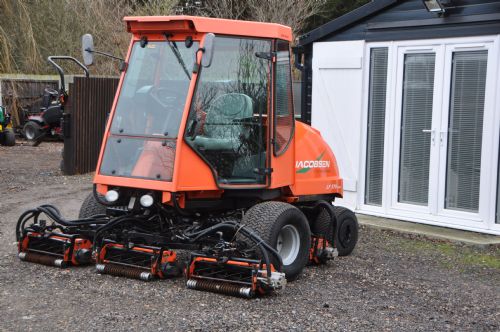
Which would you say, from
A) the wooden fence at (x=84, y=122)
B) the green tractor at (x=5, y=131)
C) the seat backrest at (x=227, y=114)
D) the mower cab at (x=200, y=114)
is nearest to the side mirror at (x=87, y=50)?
the mower cab at (x=200, y=114)

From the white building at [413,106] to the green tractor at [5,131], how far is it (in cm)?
1035

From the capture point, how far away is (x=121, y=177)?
6.68 m

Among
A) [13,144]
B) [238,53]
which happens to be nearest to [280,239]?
[238,53]

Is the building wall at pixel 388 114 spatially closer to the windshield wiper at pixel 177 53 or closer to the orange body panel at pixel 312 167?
the orange body panel at pixel 312 167

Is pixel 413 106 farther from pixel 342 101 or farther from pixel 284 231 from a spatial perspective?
pixel 284 231

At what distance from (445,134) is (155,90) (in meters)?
4.33

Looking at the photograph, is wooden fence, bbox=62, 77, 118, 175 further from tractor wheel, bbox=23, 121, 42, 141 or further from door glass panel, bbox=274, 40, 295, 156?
door glass panel, bbox=274, 40, 295, 156

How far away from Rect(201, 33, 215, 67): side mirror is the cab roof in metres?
0.30

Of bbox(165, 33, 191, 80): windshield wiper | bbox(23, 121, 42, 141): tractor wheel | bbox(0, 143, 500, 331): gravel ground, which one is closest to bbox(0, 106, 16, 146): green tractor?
bbox(23, 121, 42, 141): tractor wheel

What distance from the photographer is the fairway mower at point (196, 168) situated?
6.43 metres

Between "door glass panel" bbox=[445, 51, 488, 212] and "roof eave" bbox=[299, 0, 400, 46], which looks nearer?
"door glass panel" bbox=[445, 51, 488, 212]

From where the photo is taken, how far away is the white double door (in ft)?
30.0

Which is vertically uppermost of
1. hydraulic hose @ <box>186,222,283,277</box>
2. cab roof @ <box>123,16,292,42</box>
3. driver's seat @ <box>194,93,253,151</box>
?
cab roof @ <box>123,16,292,42</box>

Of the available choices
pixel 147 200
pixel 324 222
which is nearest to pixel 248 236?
pixel 147 200
